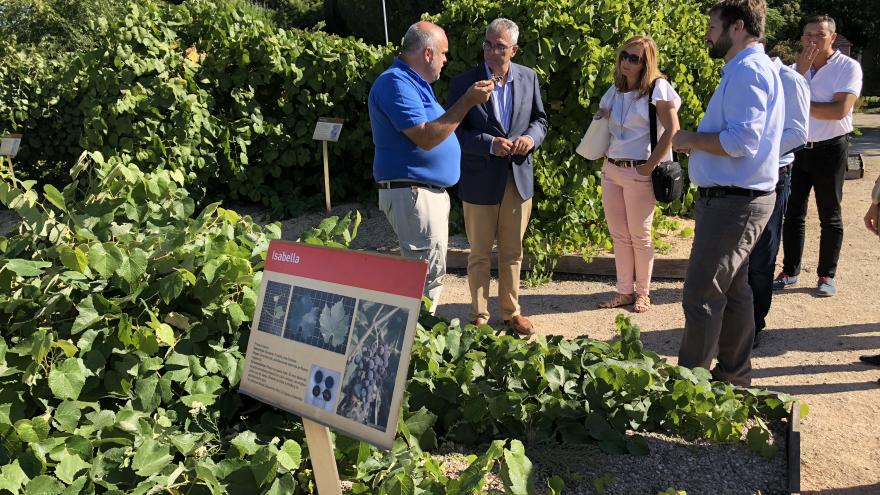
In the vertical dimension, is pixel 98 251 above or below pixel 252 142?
above

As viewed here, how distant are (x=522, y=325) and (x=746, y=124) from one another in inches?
84.6

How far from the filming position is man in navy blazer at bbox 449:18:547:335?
472cm

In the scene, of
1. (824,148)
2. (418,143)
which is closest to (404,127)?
(418,143)

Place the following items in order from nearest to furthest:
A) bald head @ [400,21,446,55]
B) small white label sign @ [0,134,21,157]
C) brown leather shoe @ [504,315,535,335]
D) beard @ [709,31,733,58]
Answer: beard @ [709,31,733,58], bald head @ [400,21,446,55], brown leather shoe @ [504,315,535,335], small white label sign @ [0,134,21,157]

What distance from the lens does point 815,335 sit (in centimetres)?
491

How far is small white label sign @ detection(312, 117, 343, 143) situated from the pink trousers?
292 centimetres

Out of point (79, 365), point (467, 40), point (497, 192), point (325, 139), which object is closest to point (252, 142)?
point (325, 139)

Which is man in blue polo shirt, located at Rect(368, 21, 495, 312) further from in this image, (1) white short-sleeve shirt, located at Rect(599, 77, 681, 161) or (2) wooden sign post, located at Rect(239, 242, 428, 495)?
(2) wooden sign post, located at Rect(239, 242, 428, 495)

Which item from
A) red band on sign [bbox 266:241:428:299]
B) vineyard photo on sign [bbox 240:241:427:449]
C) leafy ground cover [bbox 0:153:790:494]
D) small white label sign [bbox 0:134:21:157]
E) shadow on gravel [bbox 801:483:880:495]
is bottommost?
shadow on gravel [bbox 801:483:880:495]

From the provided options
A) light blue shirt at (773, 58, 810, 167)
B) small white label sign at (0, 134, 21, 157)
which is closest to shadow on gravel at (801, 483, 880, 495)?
light blue shirt at (773, 58, 810, 167)

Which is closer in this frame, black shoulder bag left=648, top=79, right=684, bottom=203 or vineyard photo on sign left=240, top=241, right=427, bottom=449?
vineyard photo on sign left=240, top=241, right=427, bottom=449

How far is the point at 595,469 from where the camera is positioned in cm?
271

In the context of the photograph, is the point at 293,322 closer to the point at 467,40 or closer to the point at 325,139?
the point at 467,40

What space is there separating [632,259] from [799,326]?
1.12 m
